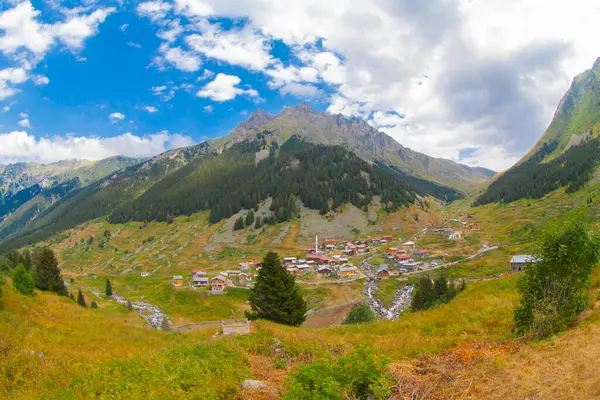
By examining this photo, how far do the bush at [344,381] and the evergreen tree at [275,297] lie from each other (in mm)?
28731

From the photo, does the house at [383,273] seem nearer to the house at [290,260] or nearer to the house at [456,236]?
the house at [290,260]

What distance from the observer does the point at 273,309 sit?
37625 millimetres

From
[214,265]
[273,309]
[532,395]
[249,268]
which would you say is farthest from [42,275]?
[214,265]

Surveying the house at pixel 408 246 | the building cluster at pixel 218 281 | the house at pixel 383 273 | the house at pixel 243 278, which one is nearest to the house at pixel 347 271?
the house at pixel 383 273

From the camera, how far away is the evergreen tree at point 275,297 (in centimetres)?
3775

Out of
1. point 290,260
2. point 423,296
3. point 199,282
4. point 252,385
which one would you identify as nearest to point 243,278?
point 199,282

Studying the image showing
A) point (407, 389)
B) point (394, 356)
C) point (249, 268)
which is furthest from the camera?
point (249, 268)

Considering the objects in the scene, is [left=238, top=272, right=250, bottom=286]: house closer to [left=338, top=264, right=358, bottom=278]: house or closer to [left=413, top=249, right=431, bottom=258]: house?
[left=338, top=264, right=358, bottom=278]: house

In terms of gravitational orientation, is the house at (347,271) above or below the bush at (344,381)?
below

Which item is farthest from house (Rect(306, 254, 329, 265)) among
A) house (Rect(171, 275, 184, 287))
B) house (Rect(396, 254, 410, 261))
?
house (Rect(171, 275, 184, 287))

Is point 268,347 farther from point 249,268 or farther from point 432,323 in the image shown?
point 249,268

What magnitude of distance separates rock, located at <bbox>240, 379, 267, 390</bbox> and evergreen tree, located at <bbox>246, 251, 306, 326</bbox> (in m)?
26.7

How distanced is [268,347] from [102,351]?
29.7ft

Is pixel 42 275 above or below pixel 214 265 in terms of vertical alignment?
above
